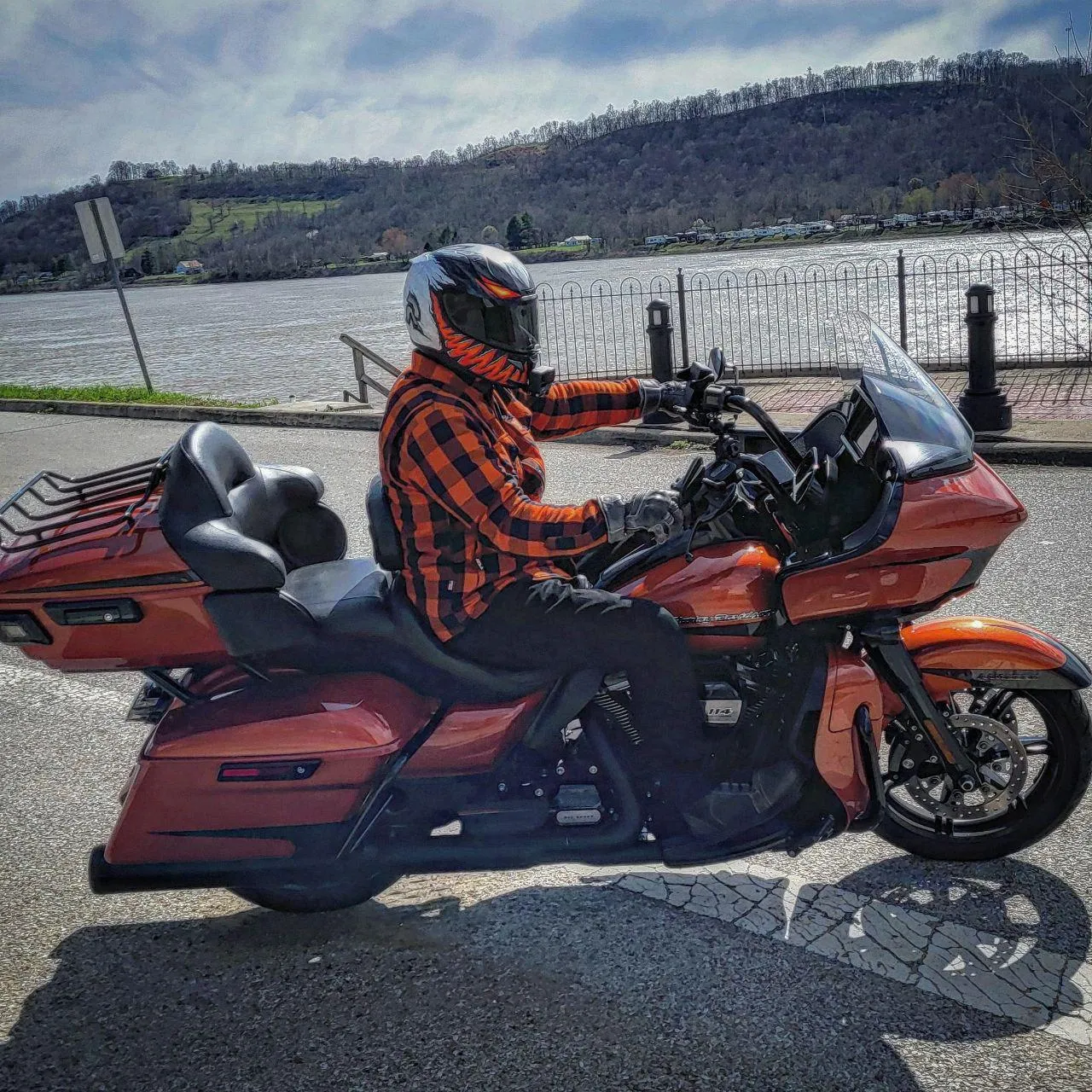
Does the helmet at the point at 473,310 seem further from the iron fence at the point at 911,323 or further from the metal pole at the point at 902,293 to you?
the metal pole at the point at 902,293

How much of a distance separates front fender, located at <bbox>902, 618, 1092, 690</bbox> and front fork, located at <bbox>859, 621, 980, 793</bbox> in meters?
0.08

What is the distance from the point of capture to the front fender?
300 centimetres

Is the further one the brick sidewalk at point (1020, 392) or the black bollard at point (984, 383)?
the brick sidewalk at point (1020, 392)

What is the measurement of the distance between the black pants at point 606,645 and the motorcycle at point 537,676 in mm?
58

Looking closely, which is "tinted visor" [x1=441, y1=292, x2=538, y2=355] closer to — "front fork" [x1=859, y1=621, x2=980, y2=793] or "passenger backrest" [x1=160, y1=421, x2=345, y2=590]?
"passenger backrest" [x1=160, y1=421, x2=345, y2=590]

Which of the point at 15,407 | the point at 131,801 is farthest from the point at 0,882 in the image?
the point at 15,407

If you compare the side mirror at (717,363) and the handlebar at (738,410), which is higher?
the side mirror at (717,363)

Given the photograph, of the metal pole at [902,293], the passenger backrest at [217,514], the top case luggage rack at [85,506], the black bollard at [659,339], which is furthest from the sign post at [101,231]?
the passenger backrest at [217,514]

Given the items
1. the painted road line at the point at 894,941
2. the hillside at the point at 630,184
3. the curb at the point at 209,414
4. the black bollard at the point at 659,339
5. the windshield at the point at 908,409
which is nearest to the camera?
the painted road line at the point at 894,941

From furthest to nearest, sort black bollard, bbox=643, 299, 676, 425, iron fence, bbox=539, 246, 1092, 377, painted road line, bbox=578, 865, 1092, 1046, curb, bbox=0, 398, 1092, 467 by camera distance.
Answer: iron fence, bbox=539, 246, 1092, 377
black bollard, bbox=643, 299, 676, 425
curb, bbox=0, 398, 1092, 467
painted road line, bbox=578, 865, 1092, 1046

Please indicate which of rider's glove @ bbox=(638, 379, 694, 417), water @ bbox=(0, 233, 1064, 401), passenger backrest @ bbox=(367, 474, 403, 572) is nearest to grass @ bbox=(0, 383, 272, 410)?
water @ bbox=(0, 233, 1064, 401)

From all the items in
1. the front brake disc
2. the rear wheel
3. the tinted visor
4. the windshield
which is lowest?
the rear wheel

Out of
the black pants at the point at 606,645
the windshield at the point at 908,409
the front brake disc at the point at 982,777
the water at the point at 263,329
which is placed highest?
the windshield at the point at 908,409

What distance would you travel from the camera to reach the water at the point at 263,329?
75.7 feet
